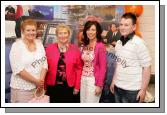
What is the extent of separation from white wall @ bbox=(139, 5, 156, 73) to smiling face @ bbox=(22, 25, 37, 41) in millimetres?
816

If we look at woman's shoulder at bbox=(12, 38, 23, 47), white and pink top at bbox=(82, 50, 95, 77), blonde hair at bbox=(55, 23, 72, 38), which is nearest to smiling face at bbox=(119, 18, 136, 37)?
white and pink top at bbox=(82, 50, 95, 77)

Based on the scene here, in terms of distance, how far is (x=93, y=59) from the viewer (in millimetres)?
2871

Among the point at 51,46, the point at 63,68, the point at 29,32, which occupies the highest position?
the point at 29,32

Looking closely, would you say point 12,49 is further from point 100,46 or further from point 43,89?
point 100,46

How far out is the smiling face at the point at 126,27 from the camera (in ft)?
9.38

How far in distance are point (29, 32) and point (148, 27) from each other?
0.91 meters

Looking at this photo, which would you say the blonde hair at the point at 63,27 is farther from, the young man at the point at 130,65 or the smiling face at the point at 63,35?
the young man at the point at 130,65

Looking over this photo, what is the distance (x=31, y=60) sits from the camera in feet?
9.43

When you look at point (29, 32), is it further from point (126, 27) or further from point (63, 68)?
point (126, 27)

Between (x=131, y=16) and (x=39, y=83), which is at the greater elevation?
(x=131, y=16)

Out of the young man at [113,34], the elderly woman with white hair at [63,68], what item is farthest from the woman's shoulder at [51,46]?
the young man at [113,34]

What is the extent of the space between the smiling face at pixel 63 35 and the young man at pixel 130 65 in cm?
39

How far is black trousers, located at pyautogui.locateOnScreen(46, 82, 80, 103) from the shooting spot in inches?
114

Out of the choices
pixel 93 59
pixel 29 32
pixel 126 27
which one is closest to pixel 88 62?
pixel 93 59
